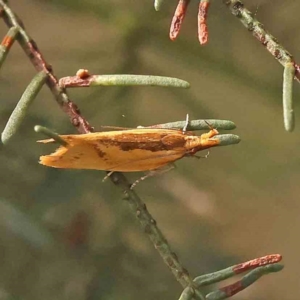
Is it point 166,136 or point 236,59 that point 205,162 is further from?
point 166,136

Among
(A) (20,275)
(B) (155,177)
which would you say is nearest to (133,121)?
(B) (155,177)

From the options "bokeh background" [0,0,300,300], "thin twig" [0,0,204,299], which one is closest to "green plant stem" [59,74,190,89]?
"thin twig" [0,0,204,299]

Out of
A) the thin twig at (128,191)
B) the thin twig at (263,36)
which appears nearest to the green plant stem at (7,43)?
the thin twig at (128,191)

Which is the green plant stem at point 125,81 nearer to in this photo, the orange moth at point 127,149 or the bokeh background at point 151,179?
the orange moth at point 127,149

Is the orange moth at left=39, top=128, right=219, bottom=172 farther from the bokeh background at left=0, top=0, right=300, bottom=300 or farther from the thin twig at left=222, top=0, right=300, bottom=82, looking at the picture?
the bokeh background at left=0, top=0, right=300, bottom=300

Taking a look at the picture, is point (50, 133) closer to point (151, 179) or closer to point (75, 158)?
point (75, 158)
